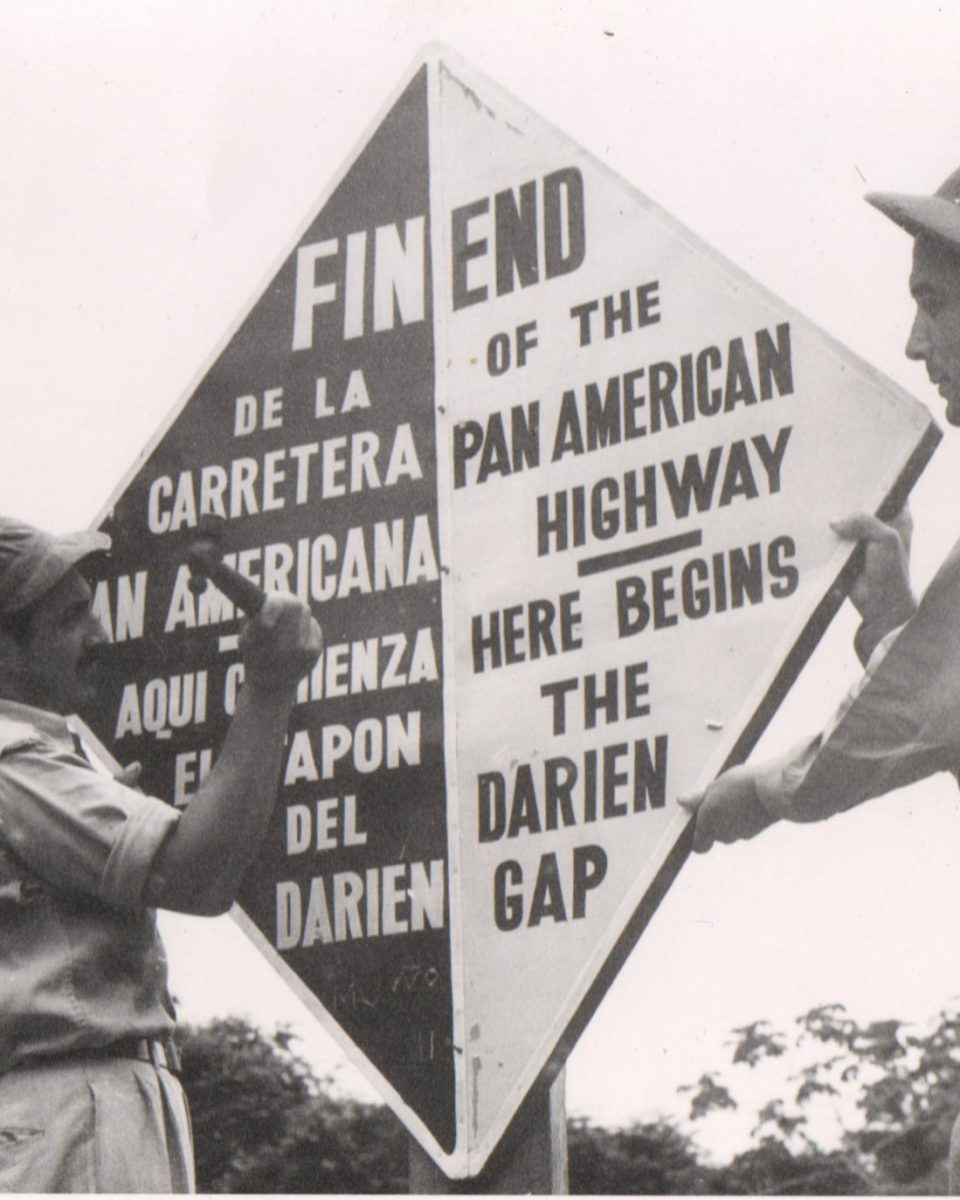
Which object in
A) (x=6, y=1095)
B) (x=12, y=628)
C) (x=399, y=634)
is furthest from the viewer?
(x=399, y=634)

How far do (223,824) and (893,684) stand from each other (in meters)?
1.05

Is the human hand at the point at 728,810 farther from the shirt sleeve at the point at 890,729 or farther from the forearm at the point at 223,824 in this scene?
the forearm at the point at 223,824

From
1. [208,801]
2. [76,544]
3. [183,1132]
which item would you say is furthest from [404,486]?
[183,1132]

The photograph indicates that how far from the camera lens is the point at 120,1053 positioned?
3555mm

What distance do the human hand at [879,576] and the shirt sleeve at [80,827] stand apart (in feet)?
3.66

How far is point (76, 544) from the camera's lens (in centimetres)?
394

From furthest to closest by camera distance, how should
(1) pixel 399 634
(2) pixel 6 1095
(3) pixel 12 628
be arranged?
1. (1) pixel 399 634
2. (3) pixel 12 628
3. (2) pixel 6 1095

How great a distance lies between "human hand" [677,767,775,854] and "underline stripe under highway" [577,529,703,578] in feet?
1.29

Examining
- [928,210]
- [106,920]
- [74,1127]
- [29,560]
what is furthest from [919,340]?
[74,1127]

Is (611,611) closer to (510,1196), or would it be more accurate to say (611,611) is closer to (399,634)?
(399,634)

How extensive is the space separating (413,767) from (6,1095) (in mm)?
907

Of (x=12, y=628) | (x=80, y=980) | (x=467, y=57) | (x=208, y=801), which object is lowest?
(x=80, y=980)

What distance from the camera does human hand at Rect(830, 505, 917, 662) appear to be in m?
3.77

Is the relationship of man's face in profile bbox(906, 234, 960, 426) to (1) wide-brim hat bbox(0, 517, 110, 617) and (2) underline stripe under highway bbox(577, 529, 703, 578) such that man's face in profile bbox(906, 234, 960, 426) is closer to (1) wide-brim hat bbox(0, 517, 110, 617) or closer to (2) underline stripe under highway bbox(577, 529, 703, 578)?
(2) underline stripe under highway bbox(577, 529, 703, 578)
